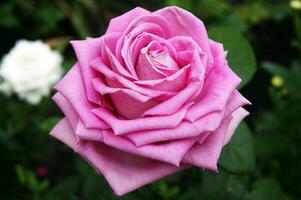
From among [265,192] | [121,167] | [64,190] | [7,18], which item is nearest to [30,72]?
[64,190]

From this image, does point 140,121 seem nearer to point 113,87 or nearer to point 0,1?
point 113,87

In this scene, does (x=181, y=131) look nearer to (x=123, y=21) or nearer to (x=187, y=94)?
(x=187, y=94)

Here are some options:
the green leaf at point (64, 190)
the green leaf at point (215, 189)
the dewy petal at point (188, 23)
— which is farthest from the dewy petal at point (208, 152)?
the green leaf at point (64, 190)

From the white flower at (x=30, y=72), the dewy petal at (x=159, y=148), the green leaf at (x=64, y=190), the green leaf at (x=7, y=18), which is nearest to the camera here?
the dewy petal at (x=159, y=148)

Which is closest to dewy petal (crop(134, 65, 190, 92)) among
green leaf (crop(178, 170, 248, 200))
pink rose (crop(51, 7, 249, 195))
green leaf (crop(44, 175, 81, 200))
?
pink rose (crop(51, 7, 249, 195))

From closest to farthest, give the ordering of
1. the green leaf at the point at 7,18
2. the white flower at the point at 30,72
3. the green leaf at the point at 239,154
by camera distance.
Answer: the green leaf at the point at 239,154 < the white flower at the point at 30,72 < the green leaf at the point at 7,18

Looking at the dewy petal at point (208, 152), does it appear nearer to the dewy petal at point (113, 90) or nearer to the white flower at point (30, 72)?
the dewy petal at point (113, 90)

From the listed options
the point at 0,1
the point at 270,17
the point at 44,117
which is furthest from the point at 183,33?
the point at 0,1
